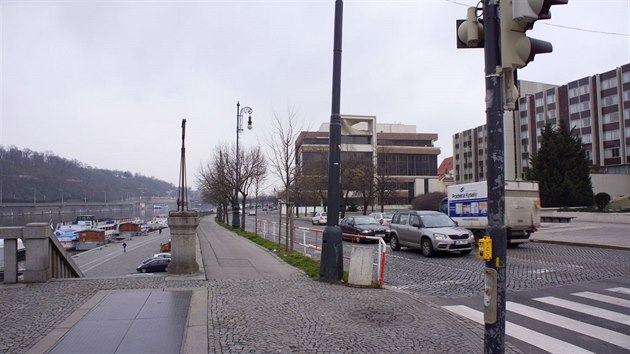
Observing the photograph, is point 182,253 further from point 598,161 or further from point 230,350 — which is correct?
point 598,161

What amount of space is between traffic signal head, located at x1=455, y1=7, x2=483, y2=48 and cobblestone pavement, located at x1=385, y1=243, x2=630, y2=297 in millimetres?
→ 6310

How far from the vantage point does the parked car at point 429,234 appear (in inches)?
614

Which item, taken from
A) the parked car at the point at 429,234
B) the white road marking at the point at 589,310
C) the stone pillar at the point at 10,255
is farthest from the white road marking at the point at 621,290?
the stone pillar at the point at 10,255

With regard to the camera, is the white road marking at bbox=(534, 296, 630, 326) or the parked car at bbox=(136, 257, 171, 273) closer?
the white road marking at bbox=(534, 296, 630, 326)

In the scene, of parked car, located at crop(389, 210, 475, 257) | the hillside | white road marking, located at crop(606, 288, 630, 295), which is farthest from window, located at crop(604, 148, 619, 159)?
the hillside

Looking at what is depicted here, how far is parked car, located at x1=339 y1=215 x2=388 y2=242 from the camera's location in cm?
2294

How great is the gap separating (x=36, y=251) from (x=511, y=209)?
1687cm

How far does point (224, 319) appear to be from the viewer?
20.3 ft

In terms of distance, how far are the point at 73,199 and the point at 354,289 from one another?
114569mm

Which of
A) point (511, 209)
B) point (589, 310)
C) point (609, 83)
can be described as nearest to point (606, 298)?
point (589, 310)

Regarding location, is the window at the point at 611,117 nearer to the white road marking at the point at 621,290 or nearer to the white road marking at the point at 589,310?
the white road marking at the point at 621,290

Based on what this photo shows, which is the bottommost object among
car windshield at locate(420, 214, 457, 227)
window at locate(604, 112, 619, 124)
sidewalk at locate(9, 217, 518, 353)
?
sidewalk at locate(9, 217, 518, 353)

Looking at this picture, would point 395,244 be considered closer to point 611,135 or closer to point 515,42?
point 515,42

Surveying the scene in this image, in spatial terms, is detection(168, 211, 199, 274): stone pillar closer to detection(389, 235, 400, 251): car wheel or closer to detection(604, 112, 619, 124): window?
detection(389, 235, 400, 251): car wheel
